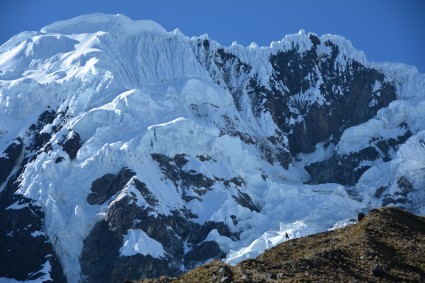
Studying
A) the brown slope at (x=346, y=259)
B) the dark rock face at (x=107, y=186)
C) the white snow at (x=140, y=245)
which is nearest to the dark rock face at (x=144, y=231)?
the dark rock face at (x=107, y=186)

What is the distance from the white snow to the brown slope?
126373 millimetres

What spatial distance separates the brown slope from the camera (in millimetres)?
42375

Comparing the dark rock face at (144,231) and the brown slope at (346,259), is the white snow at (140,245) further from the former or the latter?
the brown slope at (346,259)

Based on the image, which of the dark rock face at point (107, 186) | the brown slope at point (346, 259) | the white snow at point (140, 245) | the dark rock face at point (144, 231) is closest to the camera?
the brown slope at point (346, 259)

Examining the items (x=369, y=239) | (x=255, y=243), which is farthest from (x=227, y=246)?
(x=369, y=239)

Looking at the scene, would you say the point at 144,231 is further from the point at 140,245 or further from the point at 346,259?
the point at 346,259

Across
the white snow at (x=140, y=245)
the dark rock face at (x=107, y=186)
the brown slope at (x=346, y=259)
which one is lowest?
the brown slope at (x=346, y=259)

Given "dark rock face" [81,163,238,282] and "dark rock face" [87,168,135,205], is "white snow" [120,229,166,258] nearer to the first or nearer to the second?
"dark rock face" [81,163,238,282]

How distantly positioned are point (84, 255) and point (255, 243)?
113 feet

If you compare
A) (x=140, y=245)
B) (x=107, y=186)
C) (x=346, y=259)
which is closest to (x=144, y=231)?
(x=140, y=245)

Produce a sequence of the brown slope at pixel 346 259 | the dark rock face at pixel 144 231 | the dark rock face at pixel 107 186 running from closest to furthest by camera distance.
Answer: the brown slope at pixel 346 259 < the dark rock face at pixel 144 231 < the dark rock face at pixel 107 186

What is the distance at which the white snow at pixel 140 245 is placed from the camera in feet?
578

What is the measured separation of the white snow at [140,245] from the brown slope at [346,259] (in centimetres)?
12637

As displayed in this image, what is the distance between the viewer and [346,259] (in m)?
45.0
